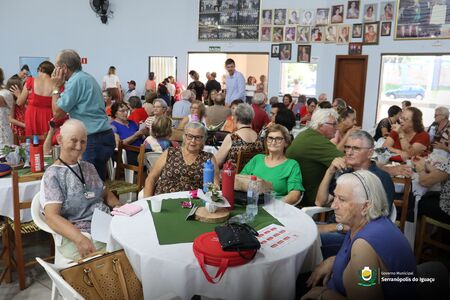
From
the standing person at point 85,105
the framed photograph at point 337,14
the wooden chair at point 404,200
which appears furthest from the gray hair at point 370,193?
the framed photograph at point 337,14

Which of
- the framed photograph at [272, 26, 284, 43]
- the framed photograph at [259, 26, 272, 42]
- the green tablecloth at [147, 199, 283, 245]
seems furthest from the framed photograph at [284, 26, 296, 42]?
the green tablecloth at [147, 199, 283, 245]

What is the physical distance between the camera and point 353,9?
31.2 ft

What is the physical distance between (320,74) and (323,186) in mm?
7736

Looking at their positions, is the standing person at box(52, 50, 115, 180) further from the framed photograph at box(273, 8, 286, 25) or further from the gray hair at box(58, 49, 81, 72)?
the framed photograph at box(273, 8, 286, 25)

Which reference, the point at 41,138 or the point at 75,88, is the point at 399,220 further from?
the point at 41,138

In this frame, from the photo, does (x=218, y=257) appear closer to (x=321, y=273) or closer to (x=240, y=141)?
(x=321, y=273)

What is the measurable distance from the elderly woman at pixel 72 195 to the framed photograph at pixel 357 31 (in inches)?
327

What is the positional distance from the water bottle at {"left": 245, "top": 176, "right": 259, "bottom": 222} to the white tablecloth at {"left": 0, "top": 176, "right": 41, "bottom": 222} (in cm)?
165

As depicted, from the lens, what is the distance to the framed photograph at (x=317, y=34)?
1008cm

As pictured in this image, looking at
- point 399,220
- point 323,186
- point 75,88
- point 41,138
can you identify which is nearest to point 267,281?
point 323,186

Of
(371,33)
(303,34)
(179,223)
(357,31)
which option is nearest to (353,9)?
(357,31)

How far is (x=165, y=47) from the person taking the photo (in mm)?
12562

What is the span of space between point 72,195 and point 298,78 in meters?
8.80

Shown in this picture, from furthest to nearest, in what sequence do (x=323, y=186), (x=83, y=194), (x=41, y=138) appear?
(x=41, y=138)
(x=323, y=186)
(x=83, y=194)
